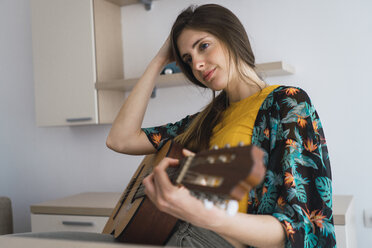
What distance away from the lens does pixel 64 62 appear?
2.46m

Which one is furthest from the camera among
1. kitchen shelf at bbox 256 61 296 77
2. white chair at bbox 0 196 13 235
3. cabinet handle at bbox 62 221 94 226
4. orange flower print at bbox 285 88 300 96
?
white chair at bbox 0 196 13 235

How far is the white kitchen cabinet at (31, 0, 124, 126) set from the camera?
240 cm

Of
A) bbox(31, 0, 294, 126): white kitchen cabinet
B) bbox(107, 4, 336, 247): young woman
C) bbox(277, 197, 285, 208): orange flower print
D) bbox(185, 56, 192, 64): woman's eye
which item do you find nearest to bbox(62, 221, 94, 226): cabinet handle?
bbox(31, 0, 294, 126): white kitchen cabinet

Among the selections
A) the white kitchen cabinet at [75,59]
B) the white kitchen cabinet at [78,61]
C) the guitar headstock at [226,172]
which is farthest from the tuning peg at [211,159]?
the white kitchen cabinet at [75,59]

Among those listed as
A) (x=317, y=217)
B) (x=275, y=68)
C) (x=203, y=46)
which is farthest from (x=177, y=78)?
(x=317, y=217)

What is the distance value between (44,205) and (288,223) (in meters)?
1.68

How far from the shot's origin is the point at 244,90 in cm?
132

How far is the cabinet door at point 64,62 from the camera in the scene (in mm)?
2396

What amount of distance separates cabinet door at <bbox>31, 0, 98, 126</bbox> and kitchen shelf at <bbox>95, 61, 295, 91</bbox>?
11 cm

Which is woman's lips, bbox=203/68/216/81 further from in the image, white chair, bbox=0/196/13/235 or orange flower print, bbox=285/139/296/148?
white chair, bbox=0/196/13/235

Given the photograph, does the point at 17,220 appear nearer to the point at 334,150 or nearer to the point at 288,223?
the point at 334,150

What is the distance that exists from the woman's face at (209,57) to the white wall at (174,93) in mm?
1032

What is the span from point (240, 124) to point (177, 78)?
3.53 feet

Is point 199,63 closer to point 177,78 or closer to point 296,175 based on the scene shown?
point 296,175
